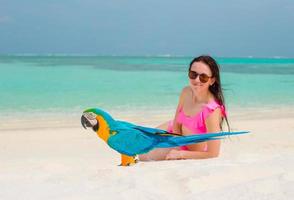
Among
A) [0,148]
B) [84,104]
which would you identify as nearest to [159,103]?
[84,104]

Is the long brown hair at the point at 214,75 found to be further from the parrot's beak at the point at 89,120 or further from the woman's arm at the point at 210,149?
the parrot's beak at the point at 89,120

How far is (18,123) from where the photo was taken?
22.8 ft

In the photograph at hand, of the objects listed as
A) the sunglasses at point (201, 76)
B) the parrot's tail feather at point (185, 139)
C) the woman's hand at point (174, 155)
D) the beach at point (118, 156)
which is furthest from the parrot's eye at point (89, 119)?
the sunglasses at point (201, 76)

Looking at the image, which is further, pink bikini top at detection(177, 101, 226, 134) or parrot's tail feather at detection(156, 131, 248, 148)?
pink bikini top at detection(177, 101, 226, 134)

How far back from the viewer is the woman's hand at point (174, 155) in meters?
2.67

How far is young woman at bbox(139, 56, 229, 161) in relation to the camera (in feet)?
8.61

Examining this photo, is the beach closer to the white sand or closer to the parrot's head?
the white sand

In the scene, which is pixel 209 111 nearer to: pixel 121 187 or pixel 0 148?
pixel 121 187

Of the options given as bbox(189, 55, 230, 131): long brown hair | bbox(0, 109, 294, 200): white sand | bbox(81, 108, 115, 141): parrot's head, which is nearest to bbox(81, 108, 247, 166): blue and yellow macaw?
bbox(81, 108, 115, 141): parrot's head

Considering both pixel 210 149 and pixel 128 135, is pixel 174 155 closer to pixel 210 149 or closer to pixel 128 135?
pixel 210 149

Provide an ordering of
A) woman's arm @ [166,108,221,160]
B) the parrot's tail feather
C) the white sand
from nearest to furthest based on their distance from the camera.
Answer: the white sand → the parrot's tail feather → woman's arm @ [166,108,221,160]

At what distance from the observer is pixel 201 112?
103 inches

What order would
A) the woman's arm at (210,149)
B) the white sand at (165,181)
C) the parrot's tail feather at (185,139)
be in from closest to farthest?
the white sand at (165,181)
the parrot's tail feather at (185,139)
the woman's arm at (210,149)

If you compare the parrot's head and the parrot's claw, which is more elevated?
the parrot's head
